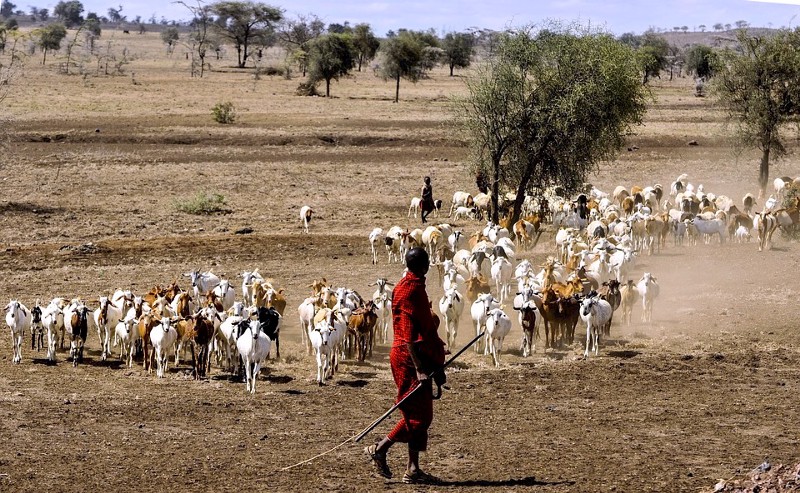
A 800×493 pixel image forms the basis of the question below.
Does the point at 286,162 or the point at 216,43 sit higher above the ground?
the point at 216,43

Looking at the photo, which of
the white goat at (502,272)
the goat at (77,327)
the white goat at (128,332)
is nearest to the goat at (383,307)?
the white goat at (502,272)

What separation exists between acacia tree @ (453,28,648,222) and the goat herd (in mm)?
2515

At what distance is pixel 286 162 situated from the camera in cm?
3859

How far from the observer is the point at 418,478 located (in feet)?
32.6

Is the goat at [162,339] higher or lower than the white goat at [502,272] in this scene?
lower

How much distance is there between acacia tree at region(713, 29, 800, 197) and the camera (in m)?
31.9

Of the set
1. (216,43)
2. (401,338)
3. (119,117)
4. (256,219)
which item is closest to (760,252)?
(256,219)

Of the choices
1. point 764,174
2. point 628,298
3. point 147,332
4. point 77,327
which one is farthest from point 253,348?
point 764,174

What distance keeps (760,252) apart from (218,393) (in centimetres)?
1497

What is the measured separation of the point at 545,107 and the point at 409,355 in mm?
17052

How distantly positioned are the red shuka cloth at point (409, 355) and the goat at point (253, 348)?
4721 millimetres

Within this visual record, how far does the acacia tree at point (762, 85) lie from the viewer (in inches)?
1257

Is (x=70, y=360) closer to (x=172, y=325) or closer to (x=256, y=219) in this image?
(x=172, y=325)

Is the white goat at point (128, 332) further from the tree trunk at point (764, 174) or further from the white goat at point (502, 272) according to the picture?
the tree trunk at point (764, 174)
